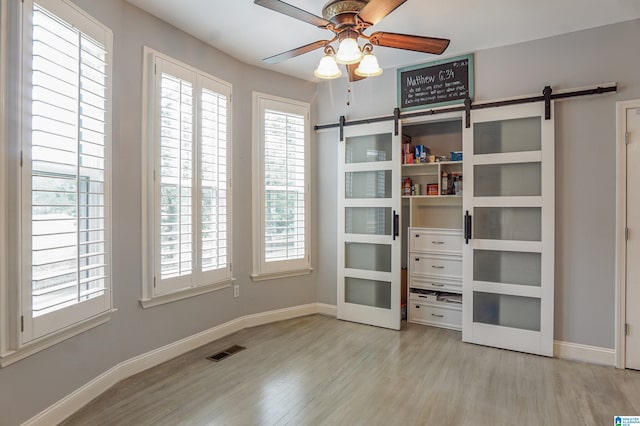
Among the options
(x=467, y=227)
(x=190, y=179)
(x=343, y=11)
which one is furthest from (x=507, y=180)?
(x=190, y=179)

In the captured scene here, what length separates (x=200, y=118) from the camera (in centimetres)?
323

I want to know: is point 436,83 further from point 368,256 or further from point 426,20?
point 368,256

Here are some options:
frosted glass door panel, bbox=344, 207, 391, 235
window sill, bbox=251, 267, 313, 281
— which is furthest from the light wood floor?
frosted glass door panel, bbox=344, 207, 391, 235

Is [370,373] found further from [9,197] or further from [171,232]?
[9,197]

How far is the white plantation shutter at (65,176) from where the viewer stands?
1905 millimetres

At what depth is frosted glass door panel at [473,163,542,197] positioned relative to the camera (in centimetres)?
316

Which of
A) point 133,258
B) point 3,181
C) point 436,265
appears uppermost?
point 3,181

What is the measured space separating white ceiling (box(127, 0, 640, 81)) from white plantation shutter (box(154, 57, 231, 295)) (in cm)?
40

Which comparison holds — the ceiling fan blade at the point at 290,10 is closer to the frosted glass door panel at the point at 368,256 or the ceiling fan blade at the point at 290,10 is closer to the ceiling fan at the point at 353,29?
the ceiling fan at the point at 353,29

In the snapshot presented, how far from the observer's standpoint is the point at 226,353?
3.15 m

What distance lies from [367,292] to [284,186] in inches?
61.5

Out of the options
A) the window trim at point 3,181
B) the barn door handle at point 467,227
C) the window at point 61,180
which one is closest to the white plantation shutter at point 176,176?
the window at point 61,180

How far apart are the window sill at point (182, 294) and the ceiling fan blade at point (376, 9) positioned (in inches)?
102

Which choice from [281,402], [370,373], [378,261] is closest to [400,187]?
[378,261]
